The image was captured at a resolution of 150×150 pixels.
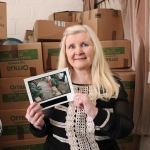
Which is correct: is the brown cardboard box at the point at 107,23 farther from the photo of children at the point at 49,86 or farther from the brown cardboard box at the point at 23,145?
the brown cardboard box at the point at 23,145

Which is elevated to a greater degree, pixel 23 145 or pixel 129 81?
pixel 129 81

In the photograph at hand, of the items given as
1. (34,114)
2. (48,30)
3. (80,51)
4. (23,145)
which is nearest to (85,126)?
(34,114)

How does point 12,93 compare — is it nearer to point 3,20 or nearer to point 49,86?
point 3,20

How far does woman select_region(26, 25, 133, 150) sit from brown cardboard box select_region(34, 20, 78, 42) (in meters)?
0.64

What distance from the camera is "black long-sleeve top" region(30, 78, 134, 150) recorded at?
3.18 feet

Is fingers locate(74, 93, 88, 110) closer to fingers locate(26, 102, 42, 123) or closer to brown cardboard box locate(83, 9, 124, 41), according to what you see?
fingers locate(26, 102, 42, 123)

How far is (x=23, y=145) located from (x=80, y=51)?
3.17 feet

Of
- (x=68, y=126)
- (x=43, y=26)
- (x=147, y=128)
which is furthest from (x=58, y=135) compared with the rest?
(x=43, y=26)

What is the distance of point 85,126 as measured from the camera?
3.36 ft

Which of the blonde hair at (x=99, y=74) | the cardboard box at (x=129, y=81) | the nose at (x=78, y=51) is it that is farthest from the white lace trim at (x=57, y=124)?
the cardboard box at (x=129, y=81)

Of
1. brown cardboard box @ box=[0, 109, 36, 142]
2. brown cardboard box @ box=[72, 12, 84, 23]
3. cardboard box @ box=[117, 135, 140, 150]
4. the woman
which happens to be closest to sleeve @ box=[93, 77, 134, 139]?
the woman

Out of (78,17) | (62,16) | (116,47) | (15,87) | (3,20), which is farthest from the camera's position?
(62,16)

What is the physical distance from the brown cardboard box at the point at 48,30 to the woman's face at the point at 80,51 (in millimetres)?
675

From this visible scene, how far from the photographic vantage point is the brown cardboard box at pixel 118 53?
1.70 metres
